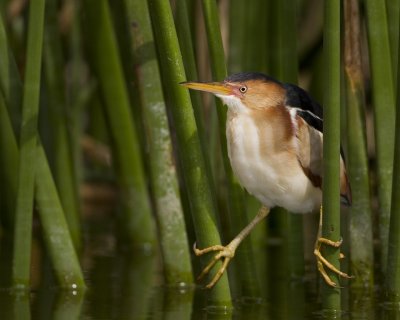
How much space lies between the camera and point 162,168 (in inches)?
138

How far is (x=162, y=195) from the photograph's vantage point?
354 cm

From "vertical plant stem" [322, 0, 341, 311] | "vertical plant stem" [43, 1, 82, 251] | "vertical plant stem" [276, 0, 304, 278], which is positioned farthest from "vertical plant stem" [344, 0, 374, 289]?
"vertical plant stem" [43, 1, 82, 251]

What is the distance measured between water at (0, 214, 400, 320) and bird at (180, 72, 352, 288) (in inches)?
12.7

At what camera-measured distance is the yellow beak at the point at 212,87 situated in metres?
2.81

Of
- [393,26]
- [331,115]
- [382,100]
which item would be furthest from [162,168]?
[331,115]

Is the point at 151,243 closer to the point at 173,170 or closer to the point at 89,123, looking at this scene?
→ the point at 173,170

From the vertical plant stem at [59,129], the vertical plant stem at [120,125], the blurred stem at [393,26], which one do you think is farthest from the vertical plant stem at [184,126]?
A: the vertical plant stem at [59,129]

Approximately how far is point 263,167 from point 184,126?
0.34 meters

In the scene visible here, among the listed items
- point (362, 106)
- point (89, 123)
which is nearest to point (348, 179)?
point (362, 106)

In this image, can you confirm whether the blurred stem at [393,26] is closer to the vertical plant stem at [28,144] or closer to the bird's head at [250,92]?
the bird's head at [250,92]

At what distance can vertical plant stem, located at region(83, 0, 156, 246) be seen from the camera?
4023 millimetres

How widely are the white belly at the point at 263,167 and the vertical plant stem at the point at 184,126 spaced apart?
14cm

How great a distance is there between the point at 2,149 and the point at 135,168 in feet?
1.91

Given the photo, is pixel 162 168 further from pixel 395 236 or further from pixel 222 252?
pixel 395 236
